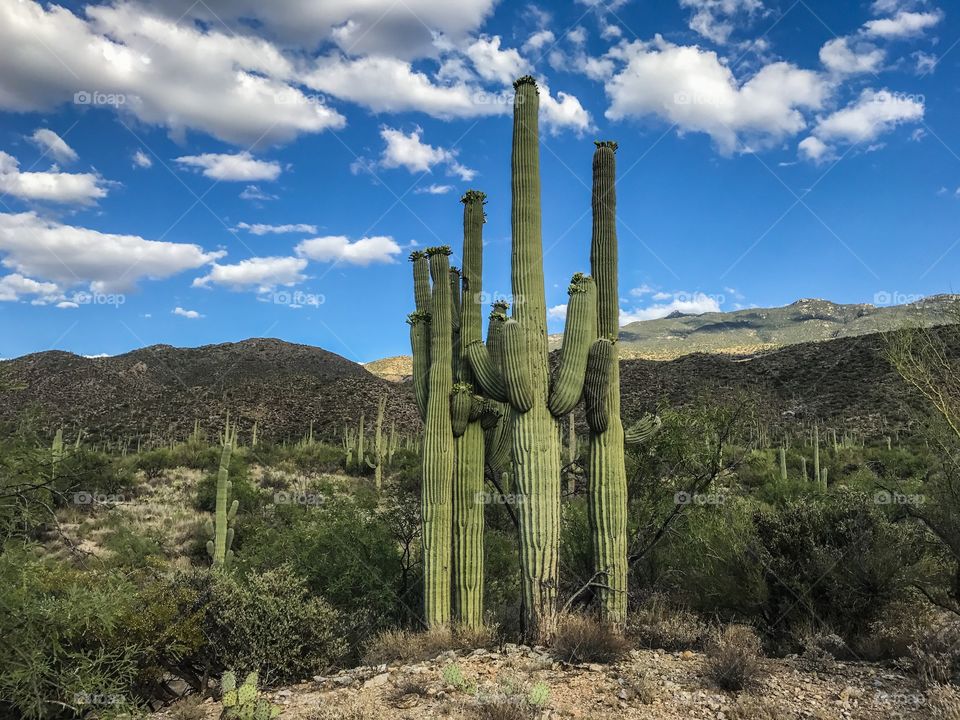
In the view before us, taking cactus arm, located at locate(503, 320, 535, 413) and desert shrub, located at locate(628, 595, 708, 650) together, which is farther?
cactus arm, located at locate(503, 320, 535, 413)

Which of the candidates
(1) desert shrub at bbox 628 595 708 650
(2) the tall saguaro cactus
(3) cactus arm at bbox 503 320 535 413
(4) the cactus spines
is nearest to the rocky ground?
(1) desert shrub at bbox 628 595 708 650

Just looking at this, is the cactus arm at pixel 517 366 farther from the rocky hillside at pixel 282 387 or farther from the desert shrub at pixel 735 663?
the rocky hillside at pixel 282 387

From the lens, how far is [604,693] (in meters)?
5.98

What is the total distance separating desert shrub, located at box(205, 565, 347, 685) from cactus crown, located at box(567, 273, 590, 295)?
17.4 feet

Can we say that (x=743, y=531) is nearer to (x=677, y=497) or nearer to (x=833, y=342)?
(x=677, y=497)

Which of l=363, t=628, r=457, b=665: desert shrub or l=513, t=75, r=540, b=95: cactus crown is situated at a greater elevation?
l=513, t=75, r=540, b=95: cactus crown

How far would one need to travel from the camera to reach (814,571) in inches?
298

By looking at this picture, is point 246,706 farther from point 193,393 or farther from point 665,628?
point 193,393

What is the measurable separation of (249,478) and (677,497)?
21.8 metres

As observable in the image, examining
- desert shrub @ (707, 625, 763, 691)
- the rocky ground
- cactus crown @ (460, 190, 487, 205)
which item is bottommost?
the rocky ground

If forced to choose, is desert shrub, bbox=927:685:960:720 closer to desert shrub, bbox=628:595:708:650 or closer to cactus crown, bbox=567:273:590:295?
desert shrub, bbox=628:595:708:650

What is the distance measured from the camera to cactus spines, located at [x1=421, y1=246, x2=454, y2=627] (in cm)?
814

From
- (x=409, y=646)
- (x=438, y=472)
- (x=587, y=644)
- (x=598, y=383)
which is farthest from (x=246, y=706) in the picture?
(x=598, y=383)

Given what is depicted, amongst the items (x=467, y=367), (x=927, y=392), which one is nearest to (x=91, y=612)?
(x=467, y=367)
